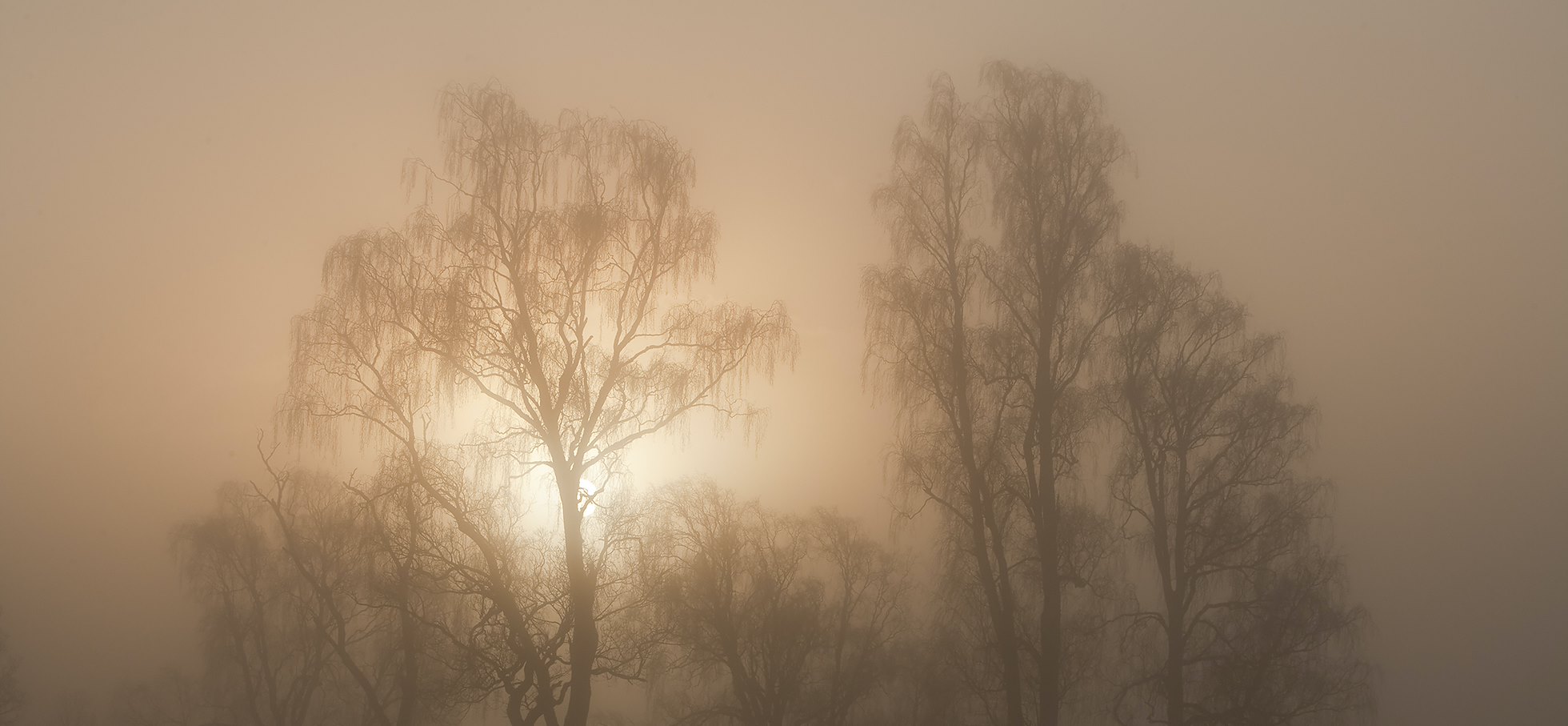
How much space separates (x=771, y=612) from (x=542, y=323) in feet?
10.2

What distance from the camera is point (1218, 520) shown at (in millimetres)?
8008

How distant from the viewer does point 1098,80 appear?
31.6ft

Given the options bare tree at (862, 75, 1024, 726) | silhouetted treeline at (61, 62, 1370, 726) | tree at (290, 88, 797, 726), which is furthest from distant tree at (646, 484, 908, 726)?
bare tree at (862, 75, 1024, 726)

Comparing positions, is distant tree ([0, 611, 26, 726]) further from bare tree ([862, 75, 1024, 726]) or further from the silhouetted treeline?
bare tree ([862, 75, 1024, 726])

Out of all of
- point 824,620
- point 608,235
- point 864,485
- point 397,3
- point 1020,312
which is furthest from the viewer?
point 397,3

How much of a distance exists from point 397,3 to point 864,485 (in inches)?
276

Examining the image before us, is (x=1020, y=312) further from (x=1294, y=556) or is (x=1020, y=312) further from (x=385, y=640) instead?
(x=385, y=640)

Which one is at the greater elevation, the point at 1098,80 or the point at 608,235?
the point at 1098,80

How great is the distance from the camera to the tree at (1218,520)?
25.5 feet

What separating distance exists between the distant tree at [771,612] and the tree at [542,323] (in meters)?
0.83

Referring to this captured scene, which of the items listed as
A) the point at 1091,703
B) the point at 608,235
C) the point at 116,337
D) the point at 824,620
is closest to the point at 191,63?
the point at 116,337

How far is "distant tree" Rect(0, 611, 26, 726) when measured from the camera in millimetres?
8781

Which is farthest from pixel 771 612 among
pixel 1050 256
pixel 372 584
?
pixel 1050 256

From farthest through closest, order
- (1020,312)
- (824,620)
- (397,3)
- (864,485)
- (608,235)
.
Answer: (397,3)
(864,485)
(824,620)
(1020,312)
(608,235)
